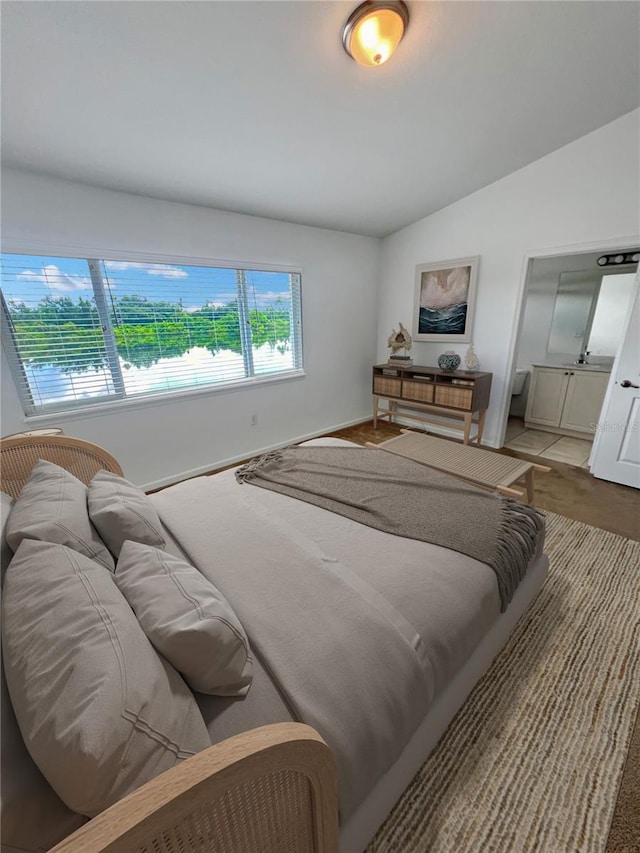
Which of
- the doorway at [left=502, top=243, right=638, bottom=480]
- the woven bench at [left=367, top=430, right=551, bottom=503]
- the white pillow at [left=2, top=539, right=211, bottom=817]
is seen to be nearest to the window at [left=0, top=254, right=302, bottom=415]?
the woven bench at [left=367, top=430, right=551, bottom=503]

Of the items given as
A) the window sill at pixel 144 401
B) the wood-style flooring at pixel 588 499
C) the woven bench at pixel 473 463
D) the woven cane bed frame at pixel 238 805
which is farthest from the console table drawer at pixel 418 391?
the woven cane bed frame at pixel 238 805

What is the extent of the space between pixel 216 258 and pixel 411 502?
257 centimetres

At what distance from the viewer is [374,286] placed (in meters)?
4.26

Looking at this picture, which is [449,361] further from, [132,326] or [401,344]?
[132,326]

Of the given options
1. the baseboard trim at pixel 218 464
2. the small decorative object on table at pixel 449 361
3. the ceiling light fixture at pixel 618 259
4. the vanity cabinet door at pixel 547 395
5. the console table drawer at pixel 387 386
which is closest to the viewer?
the baseboard trim at pixel 218 464

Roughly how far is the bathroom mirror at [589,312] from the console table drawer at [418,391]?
2.00 meters

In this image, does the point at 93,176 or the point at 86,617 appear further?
the point at 93,176

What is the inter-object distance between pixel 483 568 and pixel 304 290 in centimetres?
314

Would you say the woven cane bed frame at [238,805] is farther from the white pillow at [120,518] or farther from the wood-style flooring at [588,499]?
the wood-style flooring at [588,499]

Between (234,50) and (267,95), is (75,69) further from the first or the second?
(267,95)

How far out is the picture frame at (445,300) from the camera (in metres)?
3.51

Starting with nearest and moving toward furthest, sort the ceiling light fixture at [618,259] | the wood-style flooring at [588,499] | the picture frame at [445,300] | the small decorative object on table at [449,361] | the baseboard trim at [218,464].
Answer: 1. the wood-style flooring at [588,499]
2. the baseboard trim at [218,464]
3. the ceiling light fixture at [618,259]
4. the picture frame at [445,300]
5. the small decorative object on table at [449,361]

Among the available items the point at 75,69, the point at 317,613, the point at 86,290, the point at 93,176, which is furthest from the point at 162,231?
the point at 317,613

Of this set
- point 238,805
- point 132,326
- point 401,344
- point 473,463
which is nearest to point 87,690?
point 238,805
